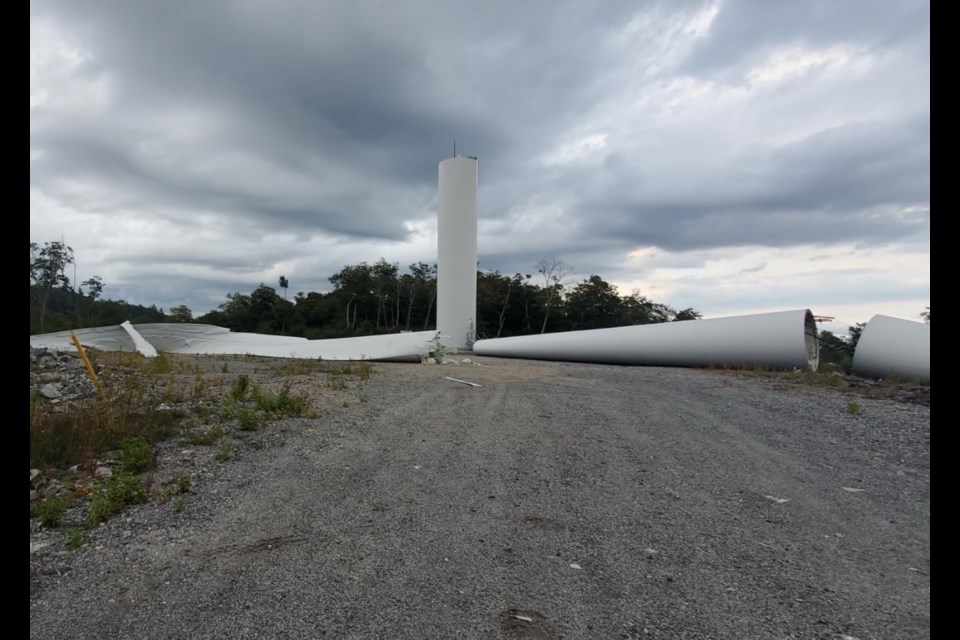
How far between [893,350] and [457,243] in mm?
12221

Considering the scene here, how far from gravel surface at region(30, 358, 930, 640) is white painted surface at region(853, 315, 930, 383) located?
607cm

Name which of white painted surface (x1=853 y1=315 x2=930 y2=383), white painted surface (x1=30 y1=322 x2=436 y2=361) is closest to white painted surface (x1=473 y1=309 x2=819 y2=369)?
white painted surface (x1=853 y1=315 x2=930 y2=383)

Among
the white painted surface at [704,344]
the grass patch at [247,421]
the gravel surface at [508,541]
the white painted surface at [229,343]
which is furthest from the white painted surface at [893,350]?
the grass patch at [247,421]

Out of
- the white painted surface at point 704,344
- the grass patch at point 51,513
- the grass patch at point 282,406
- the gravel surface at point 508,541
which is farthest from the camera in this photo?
the white painted surface at point 704,344

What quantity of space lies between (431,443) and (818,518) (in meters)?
3.02

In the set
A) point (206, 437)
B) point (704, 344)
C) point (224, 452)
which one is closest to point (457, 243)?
point (704, 344)

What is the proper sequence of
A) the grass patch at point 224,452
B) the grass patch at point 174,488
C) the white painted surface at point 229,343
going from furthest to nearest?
the white painted surface at point 229,343 < the grass patch at point 224,452 < the grass patch at point 174,488

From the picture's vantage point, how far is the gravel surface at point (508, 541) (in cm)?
212

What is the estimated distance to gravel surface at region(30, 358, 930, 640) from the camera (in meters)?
2.12

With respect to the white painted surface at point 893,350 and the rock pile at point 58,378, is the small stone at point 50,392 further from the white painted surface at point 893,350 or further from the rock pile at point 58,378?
the white painted surface at point 893,350

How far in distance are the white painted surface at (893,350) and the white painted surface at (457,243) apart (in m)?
11.2

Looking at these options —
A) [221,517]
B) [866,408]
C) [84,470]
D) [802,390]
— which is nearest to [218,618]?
[221,517]

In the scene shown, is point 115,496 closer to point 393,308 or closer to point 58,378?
point 58,378

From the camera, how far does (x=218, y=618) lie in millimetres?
2086
